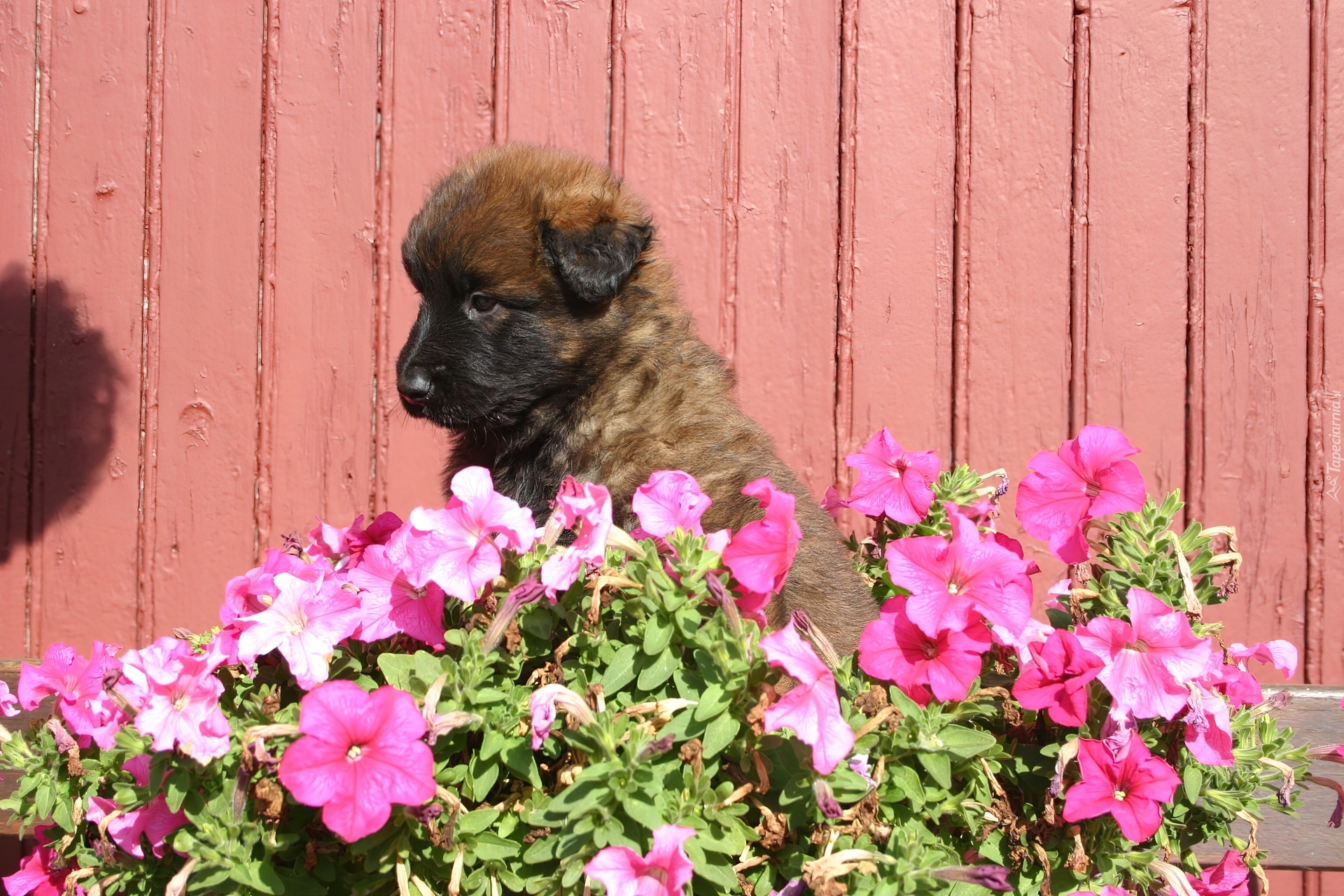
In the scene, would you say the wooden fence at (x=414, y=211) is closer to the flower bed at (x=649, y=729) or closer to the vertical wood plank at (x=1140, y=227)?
the vertical wood plank at (x=1140, y=227)

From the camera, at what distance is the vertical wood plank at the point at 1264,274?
9.48 feet

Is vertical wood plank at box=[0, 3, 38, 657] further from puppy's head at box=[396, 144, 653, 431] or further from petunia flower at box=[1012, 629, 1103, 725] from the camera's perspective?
petunia flower at box=[1012, 629, 1103, 725]

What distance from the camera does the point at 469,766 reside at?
1047 mm

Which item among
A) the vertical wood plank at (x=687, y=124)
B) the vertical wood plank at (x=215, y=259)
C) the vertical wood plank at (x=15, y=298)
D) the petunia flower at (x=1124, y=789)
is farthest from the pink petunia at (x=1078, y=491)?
the vertical wood plank at (x=15, y=298)

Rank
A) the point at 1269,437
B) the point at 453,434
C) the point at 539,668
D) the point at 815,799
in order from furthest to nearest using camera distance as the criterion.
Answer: the point at 1269,437
the point at 453,434
the point at 539,668
the point at 815,799

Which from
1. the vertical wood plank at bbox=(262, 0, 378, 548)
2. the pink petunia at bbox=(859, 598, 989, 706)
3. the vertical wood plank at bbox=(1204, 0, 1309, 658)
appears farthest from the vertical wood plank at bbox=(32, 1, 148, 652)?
the vertical wood plank at bbox=(1204, 0, 1309, 658)

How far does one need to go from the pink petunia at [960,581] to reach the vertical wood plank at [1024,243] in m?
1.92

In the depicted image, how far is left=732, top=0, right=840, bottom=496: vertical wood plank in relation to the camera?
2.96 m

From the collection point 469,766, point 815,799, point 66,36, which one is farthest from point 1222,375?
point 66,36

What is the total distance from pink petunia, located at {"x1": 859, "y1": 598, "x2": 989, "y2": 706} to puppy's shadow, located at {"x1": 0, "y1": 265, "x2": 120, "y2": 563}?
2.79m

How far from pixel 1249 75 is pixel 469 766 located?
3.16 metres

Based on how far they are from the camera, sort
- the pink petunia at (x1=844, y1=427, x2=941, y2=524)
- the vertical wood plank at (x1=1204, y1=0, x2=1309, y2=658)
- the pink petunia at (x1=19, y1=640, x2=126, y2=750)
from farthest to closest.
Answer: the vertical wood plank at (x1=1204, y1=0, x2=1309, y2=658)
the pink petunia at (x1=844, y1=427, x2=941, y2=524)
the pink petunia at (x1=19, y1=640, x2=126, y2=750)

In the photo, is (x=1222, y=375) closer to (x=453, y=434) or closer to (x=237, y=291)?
(x=453, y=434)

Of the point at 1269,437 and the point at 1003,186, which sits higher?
the point at 1003,186
